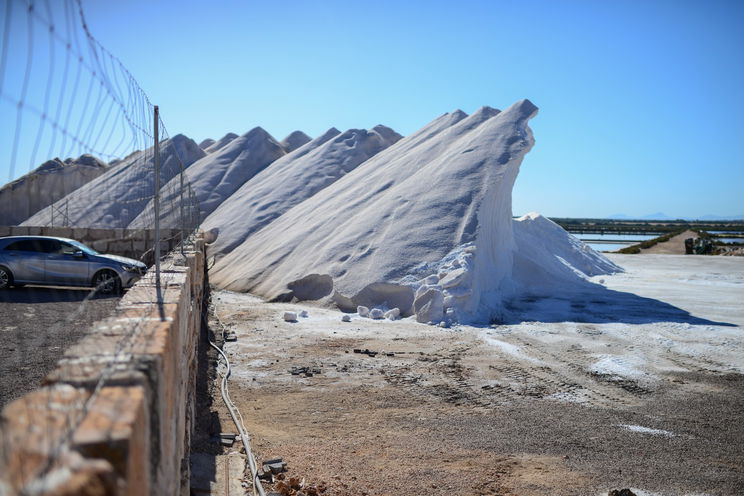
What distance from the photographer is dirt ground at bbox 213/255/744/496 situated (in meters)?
4.99

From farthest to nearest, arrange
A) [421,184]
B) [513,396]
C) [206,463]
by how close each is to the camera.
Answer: [421,184] → [513,396] → [206,463]

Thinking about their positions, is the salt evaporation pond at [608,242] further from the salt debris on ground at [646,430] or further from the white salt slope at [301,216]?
the salt debris on ground at [646,430]

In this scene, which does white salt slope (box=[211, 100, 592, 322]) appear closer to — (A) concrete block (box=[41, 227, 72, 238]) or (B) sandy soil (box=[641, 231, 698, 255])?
(A) concrete block (box=[41, 227, 72, 238])

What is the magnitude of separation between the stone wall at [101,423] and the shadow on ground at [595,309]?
33.1 ft

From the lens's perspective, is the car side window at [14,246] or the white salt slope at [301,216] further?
the white salt slope at [301,216]

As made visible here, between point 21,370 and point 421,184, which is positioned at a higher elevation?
point 421,184

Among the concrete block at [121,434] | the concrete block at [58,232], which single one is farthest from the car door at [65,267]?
the concrete block at [121,434]

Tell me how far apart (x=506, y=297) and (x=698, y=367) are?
5424mm

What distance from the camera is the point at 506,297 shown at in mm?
13836

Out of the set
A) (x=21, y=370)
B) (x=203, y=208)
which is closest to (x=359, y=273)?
(x=21, y=370)

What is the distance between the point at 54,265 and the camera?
11.6 m

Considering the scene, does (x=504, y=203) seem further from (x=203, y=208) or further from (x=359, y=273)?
(x=203, y=208)

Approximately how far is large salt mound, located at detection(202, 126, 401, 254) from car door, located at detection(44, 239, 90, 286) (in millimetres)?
10048

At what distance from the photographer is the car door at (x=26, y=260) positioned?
11.6 meters
